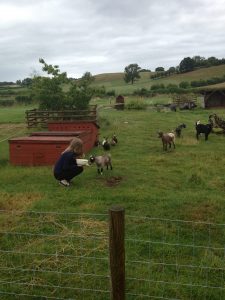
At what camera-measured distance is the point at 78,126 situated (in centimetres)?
2075

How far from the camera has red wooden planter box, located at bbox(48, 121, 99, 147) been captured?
65.4 ft

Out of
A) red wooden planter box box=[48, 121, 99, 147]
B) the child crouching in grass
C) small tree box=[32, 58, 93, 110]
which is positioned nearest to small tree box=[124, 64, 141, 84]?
small tree box=[32, 58, 93, 110]

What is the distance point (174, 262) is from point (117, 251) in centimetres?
262

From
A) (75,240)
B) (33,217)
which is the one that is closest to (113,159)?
(33,217)

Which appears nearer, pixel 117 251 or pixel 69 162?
pixel 117 251

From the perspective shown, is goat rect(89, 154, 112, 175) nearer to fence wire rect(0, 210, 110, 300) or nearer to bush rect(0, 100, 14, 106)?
fence wire rect(0, 210, 110, 300)

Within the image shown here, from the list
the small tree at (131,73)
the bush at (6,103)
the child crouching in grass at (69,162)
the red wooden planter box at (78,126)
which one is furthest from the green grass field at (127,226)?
the small tree at (131,73)

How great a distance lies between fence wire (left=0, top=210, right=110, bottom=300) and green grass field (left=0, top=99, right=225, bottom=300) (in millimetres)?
16

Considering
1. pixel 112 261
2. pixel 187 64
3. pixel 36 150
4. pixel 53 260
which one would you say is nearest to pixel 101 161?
pixel 36 150

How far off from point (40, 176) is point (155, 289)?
7.79m

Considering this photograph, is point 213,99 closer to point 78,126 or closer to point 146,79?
point 78,126

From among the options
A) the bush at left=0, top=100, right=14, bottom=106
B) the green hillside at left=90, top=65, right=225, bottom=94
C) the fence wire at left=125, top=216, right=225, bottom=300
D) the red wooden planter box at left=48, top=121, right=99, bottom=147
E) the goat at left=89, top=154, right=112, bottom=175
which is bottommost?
the fence wire at left=125, top=216, right=225, bottom=300

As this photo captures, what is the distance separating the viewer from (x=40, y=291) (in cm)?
616

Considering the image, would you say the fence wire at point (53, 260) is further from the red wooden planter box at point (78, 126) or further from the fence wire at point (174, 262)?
the red wooden planter box at point (78, 126)
